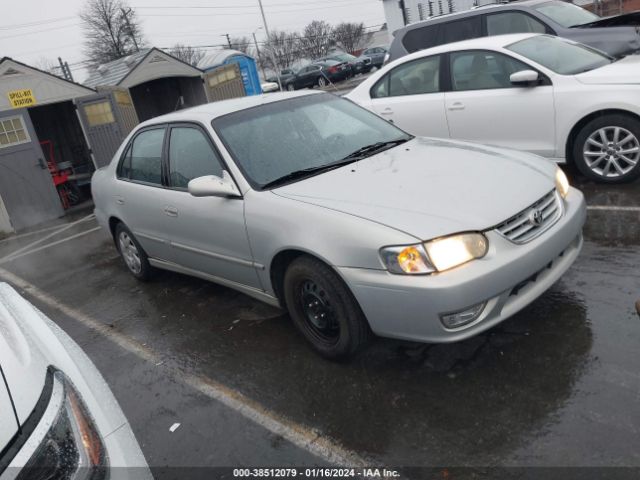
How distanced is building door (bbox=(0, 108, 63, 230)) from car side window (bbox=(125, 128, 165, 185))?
22.1 ft

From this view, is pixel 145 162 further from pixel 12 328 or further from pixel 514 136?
pixel 514 136

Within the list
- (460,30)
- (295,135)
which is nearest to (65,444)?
(295,135)

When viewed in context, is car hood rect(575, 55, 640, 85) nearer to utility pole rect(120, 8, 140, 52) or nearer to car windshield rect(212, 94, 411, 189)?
car windshield rect(212, 94, 411, 189)

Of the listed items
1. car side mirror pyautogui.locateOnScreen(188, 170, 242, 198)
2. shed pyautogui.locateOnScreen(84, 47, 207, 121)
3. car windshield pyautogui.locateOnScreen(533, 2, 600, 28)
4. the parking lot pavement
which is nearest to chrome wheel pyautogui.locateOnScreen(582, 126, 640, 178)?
the parking lot pavement

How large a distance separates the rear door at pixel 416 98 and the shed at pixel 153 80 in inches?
411

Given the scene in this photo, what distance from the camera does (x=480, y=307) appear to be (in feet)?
8.98

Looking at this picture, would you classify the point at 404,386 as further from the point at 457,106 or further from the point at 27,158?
the point at 27,158

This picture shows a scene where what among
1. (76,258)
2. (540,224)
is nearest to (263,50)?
(76,258)

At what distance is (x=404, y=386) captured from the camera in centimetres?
298

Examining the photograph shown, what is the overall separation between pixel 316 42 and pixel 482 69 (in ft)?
188

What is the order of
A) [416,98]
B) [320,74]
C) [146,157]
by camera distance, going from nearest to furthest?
[146,157]
[416,98]
[320,74]

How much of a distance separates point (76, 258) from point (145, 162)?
3.17 metres

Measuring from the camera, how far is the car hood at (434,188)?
9.25 ft

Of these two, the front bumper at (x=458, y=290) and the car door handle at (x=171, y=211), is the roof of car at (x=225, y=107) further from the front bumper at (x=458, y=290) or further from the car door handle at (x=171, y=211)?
the front bumper at (x=458, y=290)
